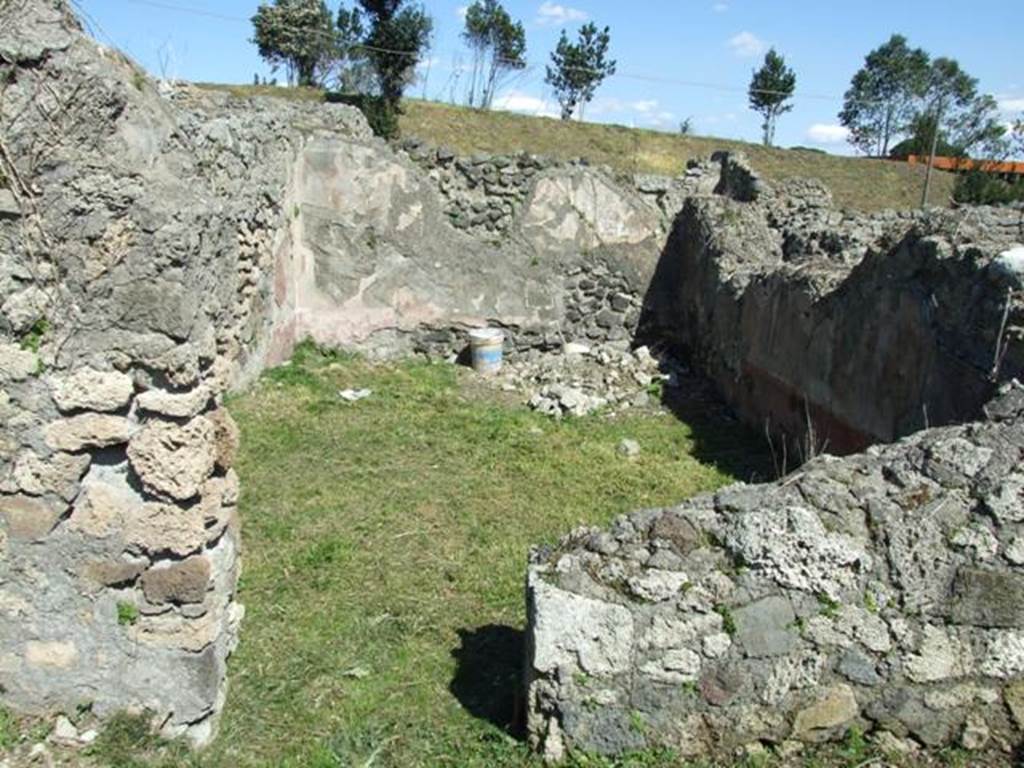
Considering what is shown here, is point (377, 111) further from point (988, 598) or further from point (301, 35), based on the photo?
point (988, 598)

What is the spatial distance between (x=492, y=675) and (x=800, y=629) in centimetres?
135

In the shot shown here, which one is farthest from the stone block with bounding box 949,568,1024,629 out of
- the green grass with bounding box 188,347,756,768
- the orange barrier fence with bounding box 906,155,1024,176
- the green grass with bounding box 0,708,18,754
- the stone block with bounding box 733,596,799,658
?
the orange barrier fence with bounding box 906,155,1024,176

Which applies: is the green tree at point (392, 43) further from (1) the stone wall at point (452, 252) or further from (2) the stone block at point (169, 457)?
(2) the stone block at point (169, 457)

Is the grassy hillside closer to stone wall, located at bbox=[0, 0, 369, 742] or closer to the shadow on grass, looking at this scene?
the shadow on grass

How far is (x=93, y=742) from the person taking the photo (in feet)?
10.1

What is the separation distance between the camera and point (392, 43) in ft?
70.4

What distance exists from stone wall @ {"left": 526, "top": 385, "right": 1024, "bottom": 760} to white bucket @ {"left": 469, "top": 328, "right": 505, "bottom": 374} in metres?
6.20

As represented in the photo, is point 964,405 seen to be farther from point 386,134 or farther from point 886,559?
point 386,134

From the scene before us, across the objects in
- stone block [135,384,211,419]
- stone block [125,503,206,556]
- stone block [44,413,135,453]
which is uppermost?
stone block [135,384,211,419]

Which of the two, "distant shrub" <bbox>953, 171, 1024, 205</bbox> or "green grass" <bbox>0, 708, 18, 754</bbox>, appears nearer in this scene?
"green grass" <bbox>0, 708, 18, 754</bbox>

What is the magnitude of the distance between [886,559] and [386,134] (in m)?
17.9

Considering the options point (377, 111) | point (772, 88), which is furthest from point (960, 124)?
point (377, 111)

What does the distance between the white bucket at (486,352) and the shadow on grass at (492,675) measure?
5.24 meters

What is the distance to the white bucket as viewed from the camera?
9234 millimetres
